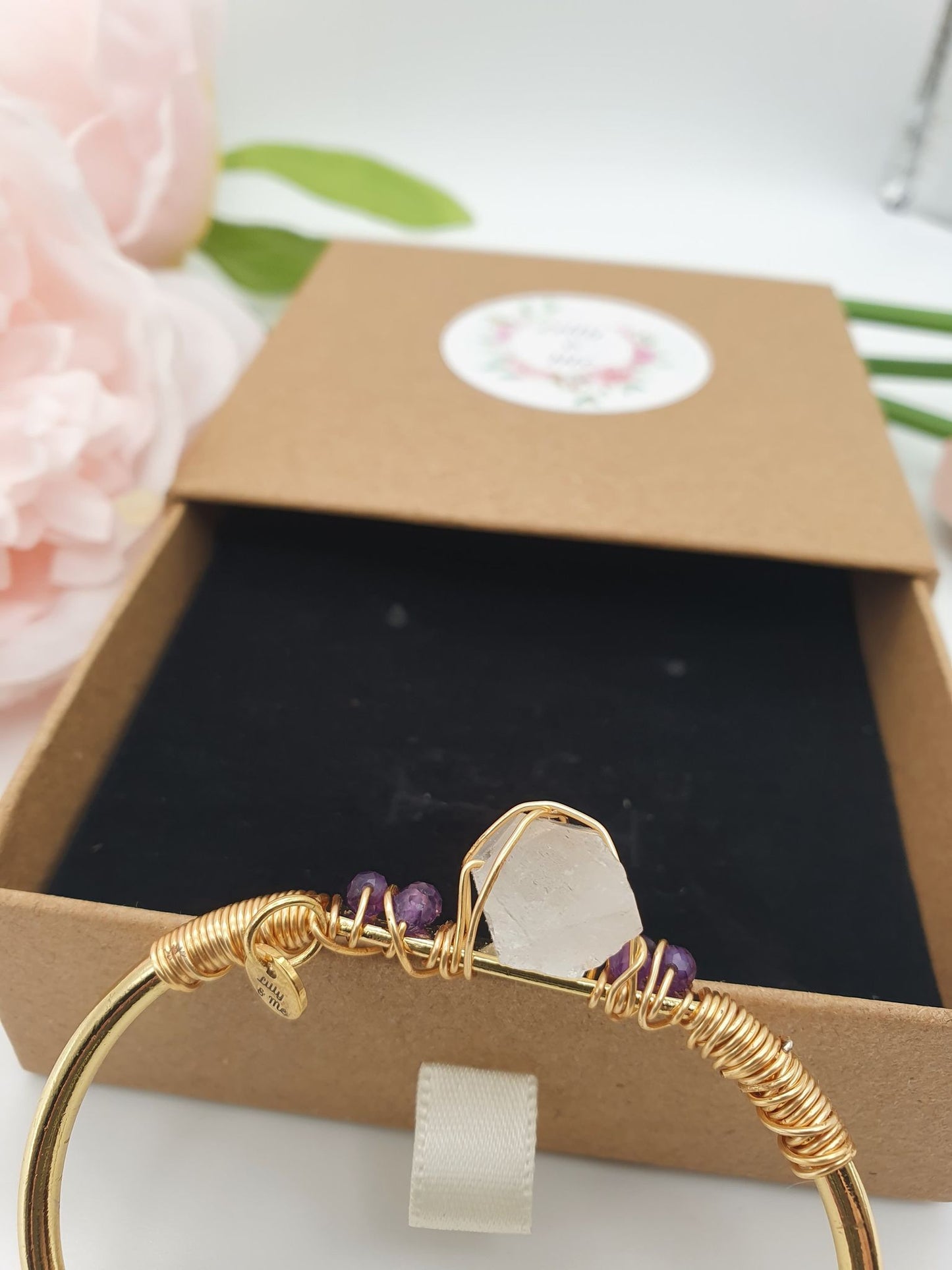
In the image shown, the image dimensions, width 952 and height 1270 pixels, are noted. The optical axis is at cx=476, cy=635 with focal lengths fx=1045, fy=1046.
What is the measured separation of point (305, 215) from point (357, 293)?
1.97ft

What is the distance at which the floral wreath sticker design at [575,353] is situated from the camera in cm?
79

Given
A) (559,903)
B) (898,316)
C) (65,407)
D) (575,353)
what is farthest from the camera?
(898,316)

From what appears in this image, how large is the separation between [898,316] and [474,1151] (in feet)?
2.74

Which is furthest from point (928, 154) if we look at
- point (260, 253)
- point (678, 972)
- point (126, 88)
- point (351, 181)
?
point (678, 972)

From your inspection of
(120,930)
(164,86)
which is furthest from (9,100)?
(120,930)

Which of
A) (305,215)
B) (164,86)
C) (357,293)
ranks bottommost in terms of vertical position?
(305,215)

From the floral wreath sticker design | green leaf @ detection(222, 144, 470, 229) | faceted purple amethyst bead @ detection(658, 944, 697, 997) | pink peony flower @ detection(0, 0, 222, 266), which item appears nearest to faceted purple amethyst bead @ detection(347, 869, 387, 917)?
faceted purple amethyst bead @ detection(658, 944, 697, 997)

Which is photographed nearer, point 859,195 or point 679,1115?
point 679,1115

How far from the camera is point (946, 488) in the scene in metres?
0.86

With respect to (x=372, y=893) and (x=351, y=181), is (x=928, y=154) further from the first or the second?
(x=372, y=893)

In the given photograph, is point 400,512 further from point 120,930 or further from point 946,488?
point 946,488

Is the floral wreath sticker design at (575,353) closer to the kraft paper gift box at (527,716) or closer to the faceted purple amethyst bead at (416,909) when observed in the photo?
the kraft paper gift box at (527,716)

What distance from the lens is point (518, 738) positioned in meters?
0.62

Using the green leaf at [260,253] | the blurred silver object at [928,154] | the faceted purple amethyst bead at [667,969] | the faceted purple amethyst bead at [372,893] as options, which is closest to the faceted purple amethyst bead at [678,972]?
the faceted purple amethyst bead at [667,969]
